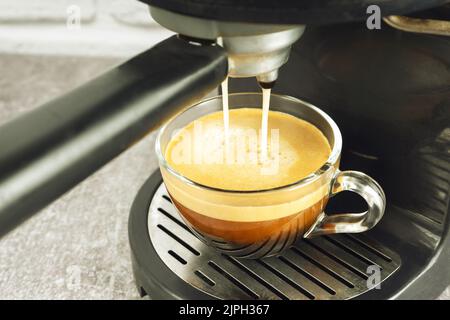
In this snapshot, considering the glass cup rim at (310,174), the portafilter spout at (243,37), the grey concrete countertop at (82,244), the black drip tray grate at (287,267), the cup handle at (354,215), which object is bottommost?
the grey concrete countertop at (82,244)

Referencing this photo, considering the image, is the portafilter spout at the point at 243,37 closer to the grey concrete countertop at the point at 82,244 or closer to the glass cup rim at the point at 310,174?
the glass cup rim at the point at 310,174

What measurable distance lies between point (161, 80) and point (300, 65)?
0.21 metres

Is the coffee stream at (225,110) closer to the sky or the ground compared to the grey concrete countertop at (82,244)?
closer to the sky

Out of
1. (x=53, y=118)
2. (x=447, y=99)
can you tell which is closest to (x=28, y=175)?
(x=53, y=118)

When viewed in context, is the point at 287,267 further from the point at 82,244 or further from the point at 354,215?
the point at 82,244

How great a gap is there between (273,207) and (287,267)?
0.23ft

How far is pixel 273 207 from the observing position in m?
0.39

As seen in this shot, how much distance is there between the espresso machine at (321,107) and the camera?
27 centimetres

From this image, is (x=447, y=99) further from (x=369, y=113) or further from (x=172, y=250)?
(x=172, y=250)

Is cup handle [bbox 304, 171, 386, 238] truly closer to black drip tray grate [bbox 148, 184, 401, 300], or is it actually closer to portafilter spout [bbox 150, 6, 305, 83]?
black drip tray grate [bbox 148, 184, 401, 300]

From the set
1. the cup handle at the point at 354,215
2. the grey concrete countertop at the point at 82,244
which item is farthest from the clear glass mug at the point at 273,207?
the grey concrete countertop at the point at 82,244

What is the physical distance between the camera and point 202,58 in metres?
0.29

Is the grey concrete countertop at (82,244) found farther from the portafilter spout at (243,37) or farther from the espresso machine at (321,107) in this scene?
the portafilter spout at (243,37)

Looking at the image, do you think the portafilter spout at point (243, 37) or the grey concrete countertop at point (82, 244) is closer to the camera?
the portafilter spout at point (243, 37)
